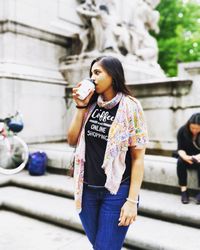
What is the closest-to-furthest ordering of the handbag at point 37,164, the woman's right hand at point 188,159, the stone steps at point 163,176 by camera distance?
the woman's right hand at point 188,159
the stone steps at point 163,176
the handbag at point 37,164

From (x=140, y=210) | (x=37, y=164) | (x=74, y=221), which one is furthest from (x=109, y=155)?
(x=37, y=164)

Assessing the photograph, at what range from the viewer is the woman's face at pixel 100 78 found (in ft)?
7.06

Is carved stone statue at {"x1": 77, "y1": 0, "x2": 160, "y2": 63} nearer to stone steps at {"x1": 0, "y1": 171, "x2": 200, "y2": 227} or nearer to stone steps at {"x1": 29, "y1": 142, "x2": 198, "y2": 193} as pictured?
stone steps at {"x1": 0, "y1": 171, "x2": 200, "y2": 227}

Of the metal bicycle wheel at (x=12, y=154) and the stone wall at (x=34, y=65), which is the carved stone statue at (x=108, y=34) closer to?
the stone wall at (x=34, y=65)

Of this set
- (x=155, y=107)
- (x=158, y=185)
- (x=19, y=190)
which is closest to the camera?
(x=158, y=185)

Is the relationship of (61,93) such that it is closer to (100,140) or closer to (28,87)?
(28,87)

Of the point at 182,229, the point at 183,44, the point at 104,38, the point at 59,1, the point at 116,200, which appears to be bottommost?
the point at 182,229

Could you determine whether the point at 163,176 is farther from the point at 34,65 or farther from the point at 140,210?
the point at 34,65

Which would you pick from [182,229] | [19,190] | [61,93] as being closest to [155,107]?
[61,93]

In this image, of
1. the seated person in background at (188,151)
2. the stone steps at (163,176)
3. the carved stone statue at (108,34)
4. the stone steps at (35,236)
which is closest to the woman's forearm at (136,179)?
the stone steps at (35,236)

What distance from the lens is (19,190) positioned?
552 centimetres

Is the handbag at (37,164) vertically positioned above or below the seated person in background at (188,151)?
below

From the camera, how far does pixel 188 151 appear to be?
14.5 feet

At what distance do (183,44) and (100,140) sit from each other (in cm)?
2026
